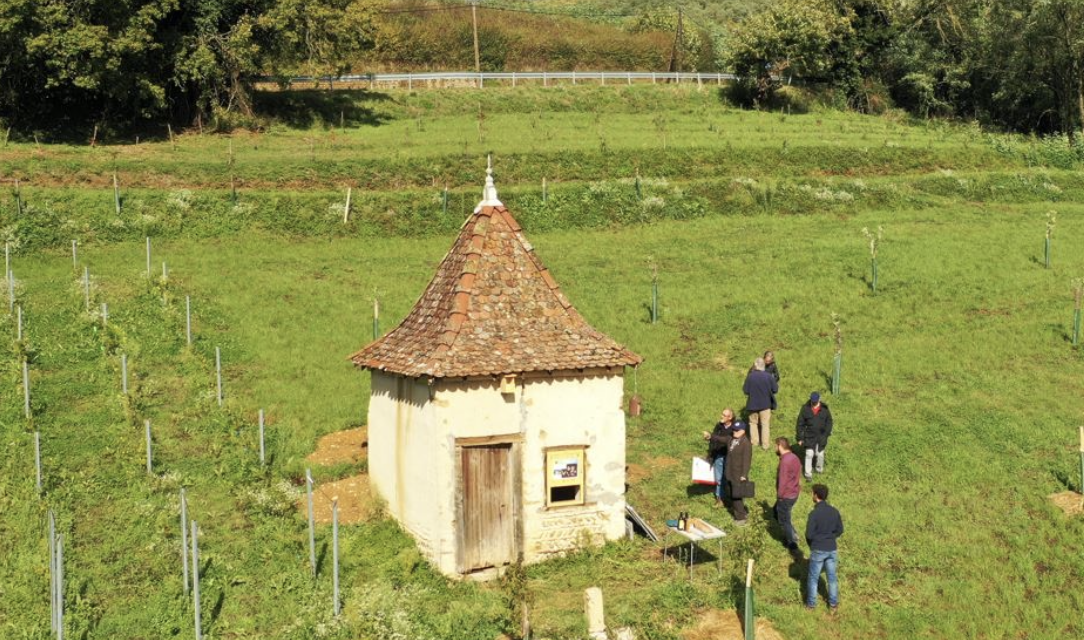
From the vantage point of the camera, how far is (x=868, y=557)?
1880cm

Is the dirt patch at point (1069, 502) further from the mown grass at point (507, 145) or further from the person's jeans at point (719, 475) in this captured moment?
the mown grass at point (507, 145)

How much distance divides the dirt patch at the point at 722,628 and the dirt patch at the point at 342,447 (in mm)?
8286

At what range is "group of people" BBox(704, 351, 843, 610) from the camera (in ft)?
55.0

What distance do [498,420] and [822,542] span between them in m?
5.37

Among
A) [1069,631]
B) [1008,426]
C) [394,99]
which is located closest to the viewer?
[1069,631]

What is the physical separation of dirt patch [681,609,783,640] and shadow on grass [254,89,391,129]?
133ft

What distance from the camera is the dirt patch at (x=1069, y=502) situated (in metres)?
20.3

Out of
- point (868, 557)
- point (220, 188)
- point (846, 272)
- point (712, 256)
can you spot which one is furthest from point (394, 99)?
point (868, 557)

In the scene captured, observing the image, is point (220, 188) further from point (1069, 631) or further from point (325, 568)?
point (1069, 631)

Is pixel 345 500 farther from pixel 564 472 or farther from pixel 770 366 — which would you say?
pixel 770 366

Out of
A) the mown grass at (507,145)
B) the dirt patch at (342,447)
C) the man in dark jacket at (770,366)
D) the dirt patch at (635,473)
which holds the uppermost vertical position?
the mown grass at (507,145)

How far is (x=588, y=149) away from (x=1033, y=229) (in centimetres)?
1754

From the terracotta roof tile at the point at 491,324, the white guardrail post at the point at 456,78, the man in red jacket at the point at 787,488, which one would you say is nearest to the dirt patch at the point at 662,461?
the man in red jacket at the point at 787,488

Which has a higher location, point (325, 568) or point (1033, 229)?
point (1033, 229)
